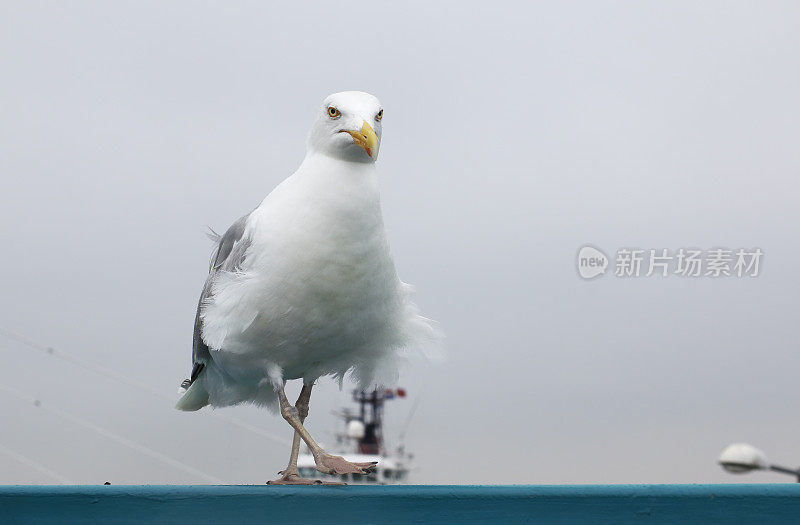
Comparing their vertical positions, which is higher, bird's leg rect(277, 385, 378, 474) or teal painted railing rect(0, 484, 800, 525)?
bird's leg rect(277, 385, 378, 474)

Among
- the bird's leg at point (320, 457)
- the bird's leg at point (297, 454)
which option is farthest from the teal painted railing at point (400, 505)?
the bird's leg at point (320, 457)

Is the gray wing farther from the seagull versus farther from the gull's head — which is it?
the gull's head

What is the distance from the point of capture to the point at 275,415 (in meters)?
6.08

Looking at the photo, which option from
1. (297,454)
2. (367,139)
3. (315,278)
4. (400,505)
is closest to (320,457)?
(297,454)

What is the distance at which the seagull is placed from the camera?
4.97m

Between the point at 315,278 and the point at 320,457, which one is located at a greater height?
the point at 315,278

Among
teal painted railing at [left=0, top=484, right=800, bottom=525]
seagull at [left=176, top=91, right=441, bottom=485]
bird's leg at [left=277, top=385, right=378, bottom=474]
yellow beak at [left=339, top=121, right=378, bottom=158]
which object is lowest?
teal painted railing at [left=0, top=484, right=800, bottom=525]

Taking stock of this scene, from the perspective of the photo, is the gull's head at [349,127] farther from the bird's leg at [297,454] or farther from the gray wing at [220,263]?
the bird's leg at [297,454]

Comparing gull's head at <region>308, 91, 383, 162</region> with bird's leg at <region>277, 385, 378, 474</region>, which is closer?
gull's head at <region>308, 91, 383, 162</region>

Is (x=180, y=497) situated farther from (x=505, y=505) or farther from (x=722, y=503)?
(x=722, y=503)

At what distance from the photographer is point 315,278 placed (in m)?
4.95

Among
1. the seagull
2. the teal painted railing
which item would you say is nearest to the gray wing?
the seagull

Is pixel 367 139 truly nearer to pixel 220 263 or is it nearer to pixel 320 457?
pixel 220 263

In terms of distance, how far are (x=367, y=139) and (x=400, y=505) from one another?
1.92m
